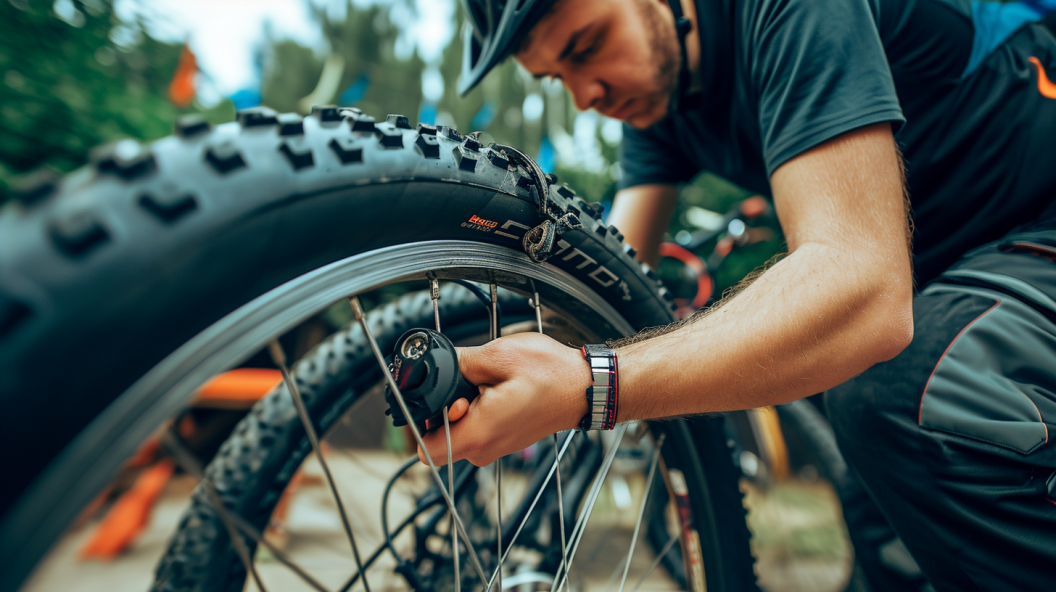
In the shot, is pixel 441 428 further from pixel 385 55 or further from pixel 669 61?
pixel 385 55

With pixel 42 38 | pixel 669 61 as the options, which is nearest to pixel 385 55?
pixel 42 38

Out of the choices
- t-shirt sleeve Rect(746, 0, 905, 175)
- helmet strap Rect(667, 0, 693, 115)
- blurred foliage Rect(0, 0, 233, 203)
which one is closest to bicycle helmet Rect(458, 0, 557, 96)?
helmet strap Rect(667, 0, 693, 115)

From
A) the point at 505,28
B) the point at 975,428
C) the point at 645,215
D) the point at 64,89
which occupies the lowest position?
the point at 975,428

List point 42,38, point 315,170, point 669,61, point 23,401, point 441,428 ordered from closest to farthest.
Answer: point 23,401 < point 315,170 < point 441,428 < point 669,61 < point 42,38

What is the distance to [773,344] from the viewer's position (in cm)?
51

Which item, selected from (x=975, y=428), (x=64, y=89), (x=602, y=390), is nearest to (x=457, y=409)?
(x=602, y=390)

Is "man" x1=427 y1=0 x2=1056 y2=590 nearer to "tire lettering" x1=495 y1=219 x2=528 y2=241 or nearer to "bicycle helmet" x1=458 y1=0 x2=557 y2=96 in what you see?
"bicycle helmet" x1=458 y1=0 x2=557 y2=96

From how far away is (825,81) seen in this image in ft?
1.94

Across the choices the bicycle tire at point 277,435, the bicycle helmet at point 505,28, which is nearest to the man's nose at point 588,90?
the bicycle helmet at point 505,28

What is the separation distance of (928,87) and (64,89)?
2.59m

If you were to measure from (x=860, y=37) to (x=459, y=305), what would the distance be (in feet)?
2.15

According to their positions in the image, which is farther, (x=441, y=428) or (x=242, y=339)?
(x=441, y=428)

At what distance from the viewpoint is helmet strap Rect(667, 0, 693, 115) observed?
92cm

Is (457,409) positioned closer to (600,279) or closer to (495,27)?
(600,279)
